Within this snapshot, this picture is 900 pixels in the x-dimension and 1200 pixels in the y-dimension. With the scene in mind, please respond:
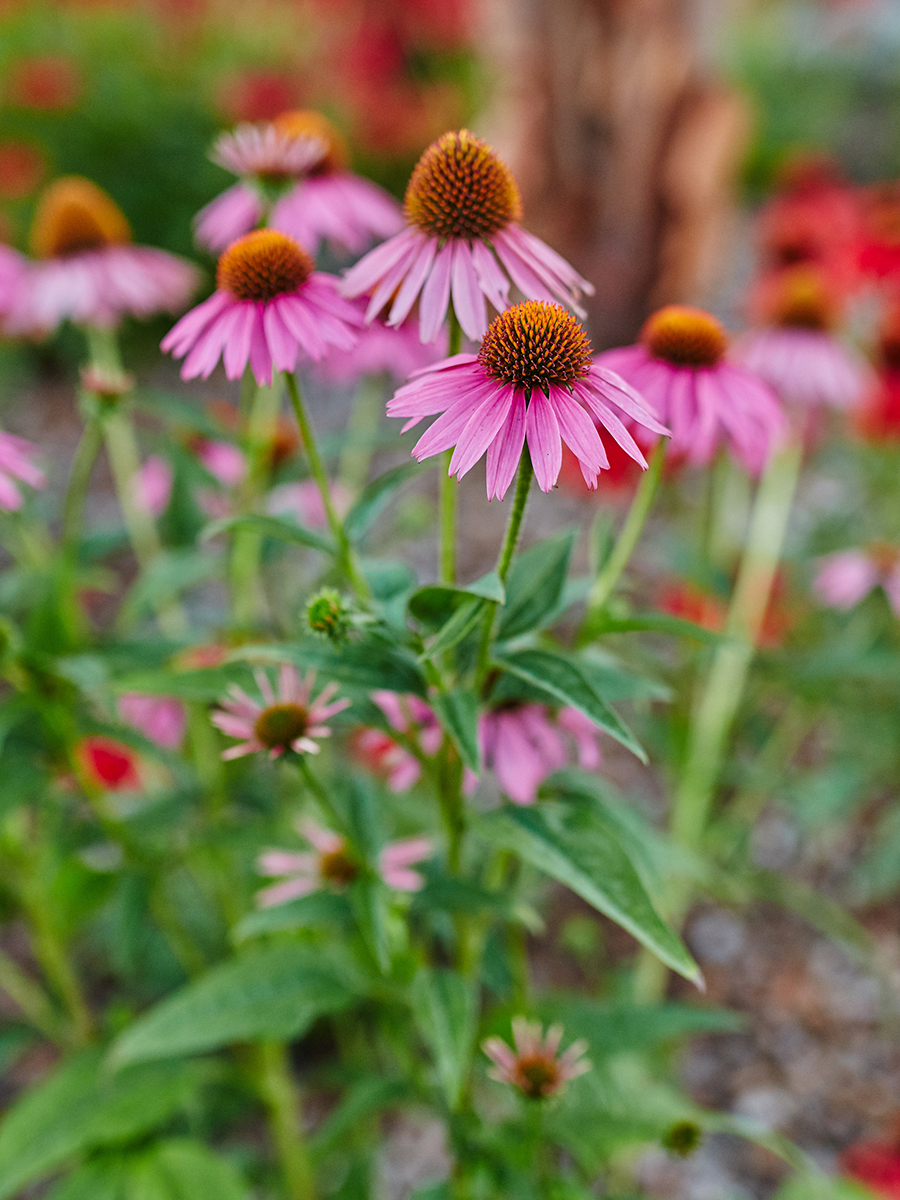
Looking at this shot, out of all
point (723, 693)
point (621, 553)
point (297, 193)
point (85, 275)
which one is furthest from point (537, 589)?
point (85, 275)

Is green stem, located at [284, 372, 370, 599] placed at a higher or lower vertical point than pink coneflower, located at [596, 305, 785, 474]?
lower

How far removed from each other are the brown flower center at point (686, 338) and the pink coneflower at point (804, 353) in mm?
328

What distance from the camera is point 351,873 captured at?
0.70 m

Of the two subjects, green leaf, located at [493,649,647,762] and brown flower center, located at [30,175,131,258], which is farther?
brown flower center, located at [30,175,131,258]

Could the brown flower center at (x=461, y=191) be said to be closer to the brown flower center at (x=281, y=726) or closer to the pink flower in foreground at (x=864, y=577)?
the brown flower center at (x=281, y=726)

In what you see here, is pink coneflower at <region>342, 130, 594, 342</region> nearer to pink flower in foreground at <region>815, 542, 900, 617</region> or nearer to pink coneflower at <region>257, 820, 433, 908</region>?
pink coneflower at <region>257, 820, 433, 908</region>

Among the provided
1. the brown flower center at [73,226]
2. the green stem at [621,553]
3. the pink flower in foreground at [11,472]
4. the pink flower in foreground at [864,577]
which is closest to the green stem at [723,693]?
the pink flower in foreground at [864,577]

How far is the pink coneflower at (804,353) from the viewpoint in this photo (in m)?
1.00

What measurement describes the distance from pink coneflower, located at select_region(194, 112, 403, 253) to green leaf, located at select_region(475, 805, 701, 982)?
492mm

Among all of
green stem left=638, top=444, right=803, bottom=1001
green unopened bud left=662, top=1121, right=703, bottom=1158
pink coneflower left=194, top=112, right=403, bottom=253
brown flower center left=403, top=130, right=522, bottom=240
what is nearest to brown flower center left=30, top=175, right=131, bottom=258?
pink coneflower left=194, top=112, right=403, bottom=253

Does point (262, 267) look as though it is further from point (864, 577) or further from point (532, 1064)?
point (864, 577)

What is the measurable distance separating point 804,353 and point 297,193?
1.93ft

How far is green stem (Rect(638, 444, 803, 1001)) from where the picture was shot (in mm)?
1099

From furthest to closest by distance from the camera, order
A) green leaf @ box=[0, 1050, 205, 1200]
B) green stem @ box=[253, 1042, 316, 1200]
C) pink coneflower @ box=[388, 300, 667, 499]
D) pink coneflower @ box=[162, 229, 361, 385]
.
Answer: green stem @ box=[253, 1042, 316, 1200], green leaf @ box=[0, 1050, 205, 1200], pink coneflower @ box=[162, 229, 361, 385], pink coneflower @ box=[388, 300, 667, 499]
